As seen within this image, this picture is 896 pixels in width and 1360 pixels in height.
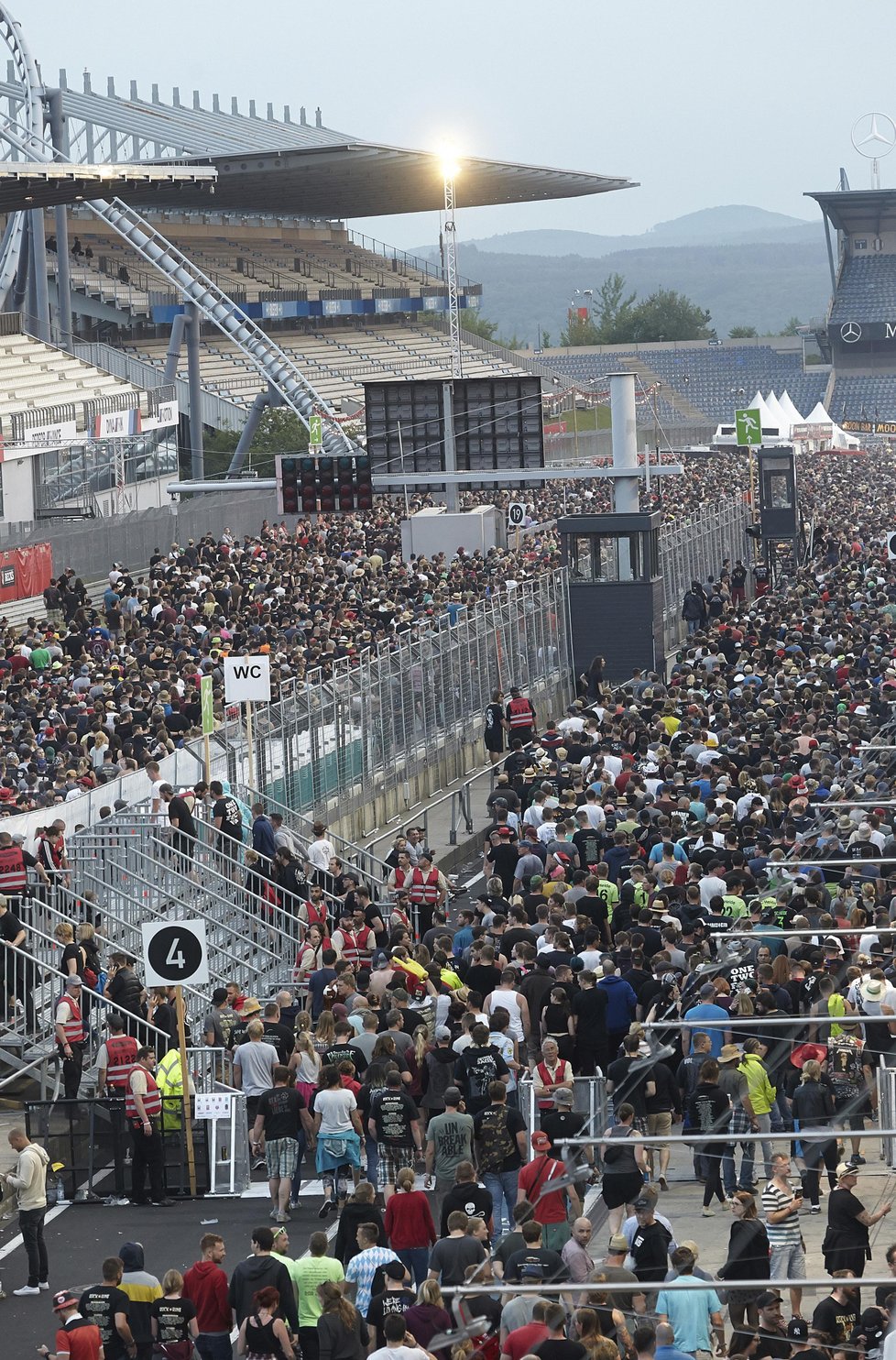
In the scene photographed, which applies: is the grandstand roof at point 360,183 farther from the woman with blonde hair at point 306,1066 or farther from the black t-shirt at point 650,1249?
the black t-shirt at point 650,1249

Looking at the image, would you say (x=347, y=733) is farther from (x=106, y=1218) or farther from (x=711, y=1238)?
(x=711, y=1238)

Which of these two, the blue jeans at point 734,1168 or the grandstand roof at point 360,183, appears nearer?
the blue jeans at point 734,1168

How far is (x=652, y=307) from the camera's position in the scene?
17362cm

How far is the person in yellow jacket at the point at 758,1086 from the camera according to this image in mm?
11219

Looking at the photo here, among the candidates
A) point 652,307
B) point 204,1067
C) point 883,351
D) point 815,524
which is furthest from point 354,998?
point 652,307

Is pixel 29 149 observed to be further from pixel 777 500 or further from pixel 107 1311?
pixel 107 1311

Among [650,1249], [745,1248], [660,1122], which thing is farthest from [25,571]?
[745,1248]

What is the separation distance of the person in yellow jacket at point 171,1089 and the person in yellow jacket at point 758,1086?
4374mm

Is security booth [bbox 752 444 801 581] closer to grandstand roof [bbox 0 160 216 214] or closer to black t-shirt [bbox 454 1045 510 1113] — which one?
grandstand roof [bbox 0 160 216 214]

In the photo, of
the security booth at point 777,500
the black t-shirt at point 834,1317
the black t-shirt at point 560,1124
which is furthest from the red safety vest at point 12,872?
the security booth at point 777,500

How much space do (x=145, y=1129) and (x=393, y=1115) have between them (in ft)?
6.69

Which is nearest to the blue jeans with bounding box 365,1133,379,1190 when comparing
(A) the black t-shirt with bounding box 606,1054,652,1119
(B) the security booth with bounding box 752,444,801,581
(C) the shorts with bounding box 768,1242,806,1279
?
(A) the black t-shirt with bounding box 606,1054,652,1119

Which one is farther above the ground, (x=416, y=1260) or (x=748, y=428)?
(x=748, y=428)

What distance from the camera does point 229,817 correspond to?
72.3ft
